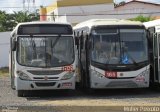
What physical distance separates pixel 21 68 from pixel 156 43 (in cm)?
558

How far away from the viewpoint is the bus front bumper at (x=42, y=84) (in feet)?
62.6

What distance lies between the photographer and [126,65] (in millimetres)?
19844

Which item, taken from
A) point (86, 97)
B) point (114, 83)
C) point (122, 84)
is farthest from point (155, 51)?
point (86, 97)

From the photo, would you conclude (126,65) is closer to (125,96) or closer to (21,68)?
(125,96)

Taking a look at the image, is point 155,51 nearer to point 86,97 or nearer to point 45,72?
point 86,97

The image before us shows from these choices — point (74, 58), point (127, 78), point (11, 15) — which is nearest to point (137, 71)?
point (127, 78)

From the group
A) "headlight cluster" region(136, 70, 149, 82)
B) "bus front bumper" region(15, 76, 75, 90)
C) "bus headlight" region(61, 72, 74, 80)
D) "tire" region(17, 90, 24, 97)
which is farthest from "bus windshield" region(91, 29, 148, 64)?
"tire" region(17, 90, 24, 97)

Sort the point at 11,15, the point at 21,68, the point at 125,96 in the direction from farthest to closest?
the point at 11,15
the point at 125,96
the point at 21,68

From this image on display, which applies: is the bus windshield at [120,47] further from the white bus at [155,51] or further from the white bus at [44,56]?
the white bus at [44,56]

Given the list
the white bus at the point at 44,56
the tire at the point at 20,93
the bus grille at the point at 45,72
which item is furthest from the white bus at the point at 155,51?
the tire at the point at 20,93

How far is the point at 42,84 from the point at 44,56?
1060 millimetres

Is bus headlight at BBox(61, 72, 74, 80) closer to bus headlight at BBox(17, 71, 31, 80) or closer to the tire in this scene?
bus headlight at BBox(17, 71, 31, 80)

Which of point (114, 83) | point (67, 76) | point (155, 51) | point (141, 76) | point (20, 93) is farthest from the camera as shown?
point (155, 51)

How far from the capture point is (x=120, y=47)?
20.0m
